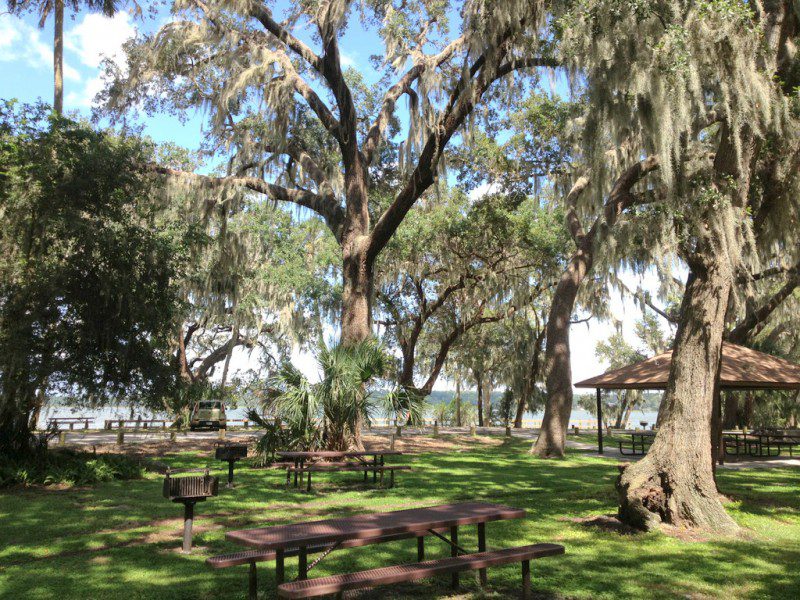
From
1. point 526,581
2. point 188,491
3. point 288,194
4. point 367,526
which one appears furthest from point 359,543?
point 288,194

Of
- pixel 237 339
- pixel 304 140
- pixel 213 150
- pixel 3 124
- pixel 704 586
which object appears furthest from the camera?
pixel 237 339

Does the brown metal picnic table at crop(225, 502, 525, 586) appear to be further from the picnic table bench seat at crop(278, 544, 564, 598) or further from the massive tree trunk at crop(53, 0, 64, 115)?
the massive tree trunk at crop(53, 0, 64, 115)

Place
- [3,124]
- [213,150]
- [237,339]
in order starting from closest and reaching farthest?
[3,124] < [213,150] < [237,339]

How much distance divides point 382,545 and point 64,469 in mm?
7639

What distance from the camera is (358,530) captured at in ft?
14.3

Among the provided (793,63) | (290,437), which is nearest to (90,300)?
(290,437)

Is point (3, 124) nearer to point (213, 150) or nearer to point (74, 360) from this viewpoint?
point (74, 360)

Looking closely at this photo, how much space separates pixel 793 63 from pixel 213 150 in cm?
1589

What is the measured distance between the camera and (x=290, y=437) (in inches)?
498

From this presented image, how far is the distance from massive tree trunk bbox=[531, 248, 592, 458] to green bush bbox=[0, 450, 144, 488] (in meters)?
10.5

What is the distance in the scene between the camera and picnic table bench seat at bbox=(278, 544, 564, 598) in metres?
3.64

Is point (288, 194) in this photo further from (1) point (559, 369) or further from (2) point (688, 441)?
(2) point (688, 441)

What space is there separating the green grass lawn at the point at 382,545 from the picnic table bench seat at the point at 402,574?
440 millimetres

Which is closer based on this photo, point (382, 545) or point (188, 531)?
point (188, 531)
